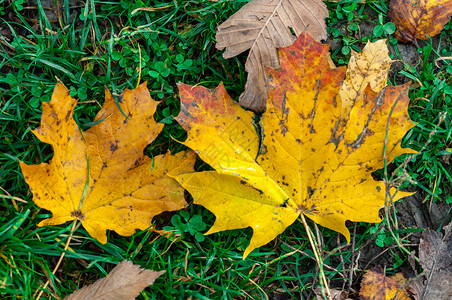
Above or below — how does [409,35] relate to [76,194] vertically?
above

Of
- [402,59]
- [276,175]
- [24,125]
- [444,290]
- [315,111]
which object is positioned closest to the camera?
[315,111]

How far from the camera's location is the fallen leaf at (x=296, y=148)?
1.77 meters

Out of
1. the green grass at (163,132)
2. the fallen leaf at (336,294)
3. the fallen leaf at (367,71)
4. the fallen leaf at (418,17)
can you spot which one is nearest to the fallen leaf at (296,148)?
the fallen leaf at (367,71)

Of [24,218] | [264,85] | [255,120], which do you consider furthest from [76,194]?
[264,85]

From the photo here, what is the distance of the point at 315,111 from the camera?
178 cm

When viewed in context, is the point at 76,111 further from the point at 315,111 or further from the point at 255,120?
the point at 315,111

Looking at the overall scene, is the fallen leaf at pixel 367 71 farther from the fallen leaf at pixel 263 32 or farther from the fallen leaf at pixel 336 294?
the fallen leaf at pixel 336 294

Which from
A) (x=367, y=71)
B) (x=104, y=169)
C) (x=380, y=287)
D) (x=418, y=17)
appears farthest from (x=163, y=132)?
(x=418, y=17)

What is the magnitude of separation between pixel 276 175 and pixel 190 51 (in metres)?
0.89

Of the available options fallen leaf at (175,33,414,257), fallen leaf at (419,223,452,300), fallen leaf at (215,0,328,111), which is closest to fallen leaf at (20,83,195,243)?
fallen leaf at (175,33,414,257)

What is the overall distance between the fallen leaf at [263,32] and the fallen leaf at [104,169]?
0.50 m

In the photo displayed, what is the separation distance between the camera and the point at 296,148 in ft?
5.98

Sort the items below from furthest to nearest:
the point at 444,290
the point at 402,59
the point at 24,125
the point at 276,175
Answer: the point at 402,59 → the point at 24,125 → the point at 444,290 → the point at 276,175

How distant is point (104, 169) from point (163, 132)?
406 mm
